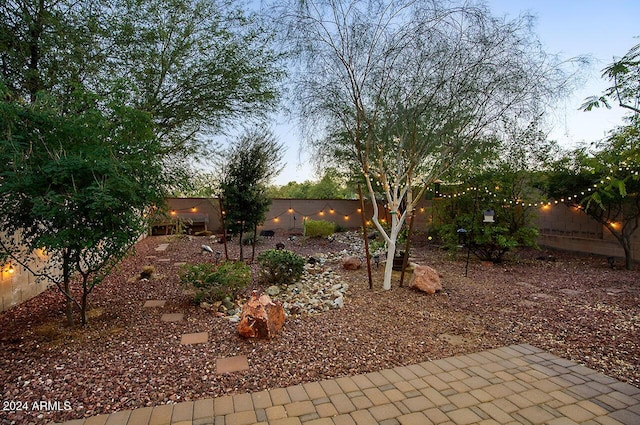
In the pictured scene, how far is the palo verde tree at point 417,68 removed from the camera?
14.4 ft

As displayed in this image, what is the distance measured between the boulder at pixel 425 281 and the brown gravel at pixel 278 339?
0.48ft

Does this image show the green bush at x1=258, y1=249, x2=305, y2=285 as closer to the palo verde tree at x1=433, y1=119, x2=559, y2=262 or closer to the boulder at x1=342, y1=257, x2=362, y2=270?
the boulder at x1=342, y1=257, x2=362, y2=270

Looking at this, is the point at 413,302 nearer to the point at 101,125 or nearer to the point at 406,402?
the point at 406,402

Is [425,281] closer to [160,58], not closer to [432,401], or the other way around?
[432,401]

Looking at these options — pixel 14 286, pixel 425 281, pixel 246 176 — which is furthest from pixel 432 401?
pixel 246 176

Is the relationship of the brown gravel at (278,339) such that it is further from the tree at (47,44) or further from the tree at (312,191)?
the tree at (312,191)

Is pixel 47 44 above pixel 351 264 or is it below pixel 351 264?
above

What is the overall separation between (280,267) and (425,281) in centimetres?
218

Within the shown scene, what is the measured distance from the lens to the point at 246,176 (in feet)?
23.3

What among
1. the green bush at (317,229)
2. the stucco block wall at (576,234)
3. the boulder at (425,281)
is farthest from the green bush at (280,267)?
the stucco block wall at (576,234)

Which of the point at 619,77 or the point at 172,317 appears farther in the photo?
the point at 172,317

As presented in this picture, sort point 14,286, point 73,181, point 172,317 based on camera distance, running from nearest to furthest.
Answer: point 73,181
point 172,317
point 14,286

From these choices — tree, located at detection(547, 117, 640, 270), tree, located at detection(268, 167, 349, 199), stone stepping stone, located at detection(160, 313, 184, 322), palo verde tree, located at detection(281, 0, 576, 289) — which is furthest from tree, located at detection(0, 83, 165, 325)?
tree, located at detection(268, 167, 349, 199)

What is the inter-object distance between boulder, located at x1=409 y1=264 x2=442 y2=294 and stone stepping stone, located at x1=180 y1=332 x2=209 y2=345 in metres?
3.03
